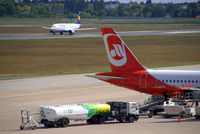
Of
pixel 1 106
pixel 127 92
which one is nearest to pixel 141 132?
pixel 1 106

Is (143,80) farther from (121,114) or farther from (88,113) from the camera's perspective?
(88,113)

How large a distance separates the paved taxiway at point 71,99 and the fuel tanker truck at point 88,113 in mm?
755

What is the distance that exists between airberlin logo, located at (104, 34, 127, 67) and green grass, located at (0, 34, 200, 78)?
111 feet

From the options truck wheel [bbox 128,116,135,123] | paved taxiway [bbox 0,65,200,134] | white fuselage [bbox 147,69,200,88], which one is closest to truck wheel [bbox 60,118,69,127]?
paved taxiway [bbox 0,65,200,134]

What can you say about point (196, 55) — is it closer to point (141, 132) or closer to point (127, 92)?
point (127, 92)

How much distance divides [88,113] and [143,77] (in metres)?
9.24

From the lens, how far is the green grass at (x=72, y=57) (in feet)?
275

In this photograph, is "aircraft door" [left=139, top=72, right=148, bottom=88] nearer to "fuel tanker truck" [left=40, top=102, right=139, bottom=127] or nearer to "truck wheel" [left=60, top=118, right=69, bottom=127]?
"fuel tanker truck" [left=40, top=102, right=139, bottom=127]

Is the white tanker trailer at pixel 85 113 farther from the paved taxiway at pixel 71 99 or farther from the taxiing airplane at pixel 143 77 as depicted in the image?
the taxiing airplane at pixel 143 77

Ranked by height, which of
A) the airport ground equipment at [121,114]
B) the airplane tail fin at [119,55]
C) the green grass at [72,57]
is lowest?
the green grass at [72,57]

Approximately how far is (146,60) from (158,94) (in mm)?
54180

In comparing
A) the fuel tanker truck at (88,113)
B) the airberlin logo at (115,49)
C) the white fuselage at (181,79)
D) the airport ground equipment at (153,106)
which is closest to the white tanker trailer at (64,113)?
the fuel tanker truck at (88,113)

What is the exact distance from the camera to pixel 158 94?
4459 centimetres

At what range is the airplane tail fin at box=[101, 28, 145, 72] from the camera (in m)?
45.3
